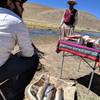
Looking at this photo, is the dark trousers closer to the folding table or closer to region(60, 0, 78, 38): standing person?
the folding table

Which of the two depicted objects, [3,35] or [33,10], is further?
[33,10]

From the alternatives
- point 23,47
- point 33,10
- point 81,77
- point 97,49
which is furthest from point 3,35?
point 33,10

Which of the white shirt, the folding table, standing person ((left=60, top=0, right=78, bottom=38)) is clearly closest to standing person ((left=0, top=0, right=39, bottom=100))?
the white shirt

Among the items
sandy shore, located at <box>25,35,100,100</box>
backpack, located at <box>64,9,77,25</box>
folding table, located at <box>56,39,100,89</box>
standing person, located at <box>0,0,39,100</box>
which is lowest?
sandy shore, located at <box>25,35,100,100</box>

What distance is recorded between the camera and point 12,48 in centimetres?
388

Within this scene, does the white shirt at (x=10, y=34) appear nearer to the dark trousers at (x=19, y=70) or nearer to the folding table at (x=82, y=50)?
the dark trousers at (x=19, y=70)

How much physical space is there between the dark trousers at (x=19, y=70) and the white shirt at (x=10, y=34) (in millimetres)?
83

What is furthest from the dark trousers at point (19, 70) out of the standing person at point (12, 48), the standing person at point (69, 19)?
the standing person at point (69, 19)

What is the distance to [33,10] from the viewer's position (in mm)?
120688

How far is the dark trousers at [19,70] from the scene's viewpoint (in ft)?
12.6

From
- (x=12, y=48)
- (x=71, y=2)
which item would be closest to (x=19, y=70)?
(x=12, y=48)

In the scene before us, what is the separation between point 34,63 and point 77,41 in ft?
10.9

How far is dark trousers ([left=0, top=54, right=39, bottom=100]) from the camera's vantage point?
3.84 metres

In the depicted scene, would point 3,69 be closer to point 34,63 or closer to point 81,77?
point 34,63
